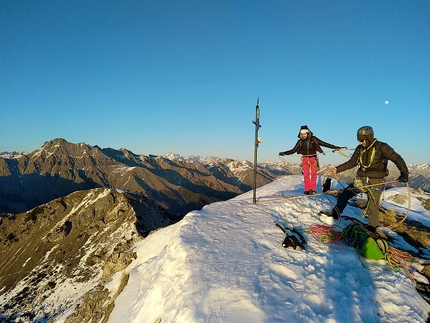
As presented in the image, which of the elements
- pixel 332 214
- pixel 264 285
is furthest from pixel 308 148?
pixel 264 285

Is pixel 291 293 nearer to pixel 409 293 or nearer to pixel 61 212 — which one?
pixel 409 293

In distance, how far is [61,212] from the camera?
13325cm

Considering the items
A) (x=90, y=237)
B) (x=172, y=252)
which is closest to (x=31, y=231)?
(x=90, y=237)

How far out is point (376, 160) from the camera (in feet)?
31.8

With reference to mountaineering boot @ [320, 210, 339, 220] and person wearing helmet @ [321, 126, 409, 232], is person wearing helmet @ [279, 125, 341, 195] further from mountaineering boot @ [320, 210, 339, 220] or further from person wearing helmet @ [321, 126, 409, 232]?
person wearing helmet @ [321, 126, 409, 232]

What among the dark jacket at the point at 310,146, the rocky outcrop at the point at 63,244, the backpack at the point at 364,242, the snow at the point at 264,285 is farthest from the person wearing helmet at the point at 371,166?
the rocky outcrop at the point at 63,244

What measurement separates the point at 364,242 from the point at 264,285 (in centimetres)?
510

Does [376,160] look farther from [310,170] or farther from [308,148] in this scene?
[310,170]

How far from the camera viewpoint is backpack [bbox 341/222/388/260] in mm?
9008

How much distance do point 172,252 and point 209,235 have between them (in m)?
1.85

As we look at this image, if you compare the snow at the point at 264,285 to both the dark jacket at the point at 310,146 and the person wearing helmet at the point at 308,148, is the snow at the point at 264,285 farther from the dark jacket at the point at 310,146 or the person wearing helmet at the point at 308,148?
the dark jacket at the point at 310,146

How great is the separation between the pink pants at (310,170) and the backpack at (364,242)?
213 inches

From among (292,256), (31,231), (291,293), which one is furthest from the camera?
(31,231)

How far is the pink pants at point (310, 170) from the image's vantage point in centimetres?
1488
